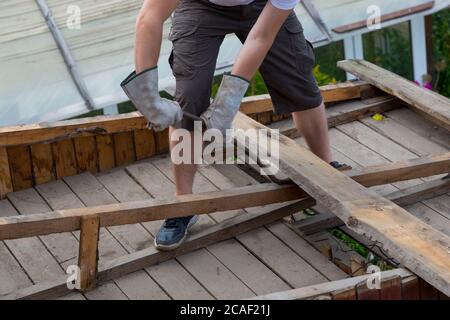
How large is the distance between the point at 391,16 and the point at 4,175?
3309 millimetres

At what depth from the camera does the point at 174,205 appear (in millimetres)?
4238

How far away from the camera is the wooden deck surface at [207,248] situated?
166 inches

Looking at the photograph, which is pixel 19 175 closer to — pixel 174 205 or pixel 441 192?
pixel 174 205

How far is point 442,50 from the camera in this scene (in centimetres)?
973

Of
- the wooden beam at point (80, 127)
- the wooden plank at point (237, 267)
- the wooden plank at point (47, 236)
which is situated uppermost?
the wooden beam at point (80, 127)

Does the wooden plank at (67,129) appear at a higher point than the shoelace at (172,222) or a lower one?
higher

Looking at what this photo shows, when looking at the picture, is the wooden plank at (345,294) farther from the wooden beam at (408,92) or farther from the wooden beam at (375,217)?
the wooden beam at (408,92)

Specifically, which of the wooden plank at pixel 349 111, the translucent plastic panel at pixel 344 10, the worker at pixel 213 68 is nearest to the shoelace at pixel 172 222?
the worker at pixel 213 68

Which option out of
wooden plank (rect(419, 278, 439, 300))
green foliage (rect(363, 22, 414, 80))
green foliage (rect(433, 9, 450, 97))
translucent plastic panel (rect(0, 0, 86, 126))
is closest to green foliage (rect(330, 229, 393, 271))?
wooden plank (rect(419, 278, 439, 300))

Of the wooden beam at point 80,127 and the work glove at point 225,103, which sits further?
the wooden beam at point 80,127

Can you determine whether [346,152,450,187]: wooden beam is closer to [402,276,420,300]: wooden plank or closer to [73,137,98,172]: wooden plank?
[402,276,420,300]: wooden plank

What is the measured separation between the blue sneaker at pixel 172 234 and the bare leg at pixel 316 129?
2.47 feet

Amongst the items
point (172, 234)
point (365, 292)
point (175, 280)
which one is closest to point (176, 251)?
point (172, 234)

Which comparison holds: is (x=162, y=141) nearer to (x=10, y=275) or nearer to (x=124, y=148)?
(x=124, y=148)
